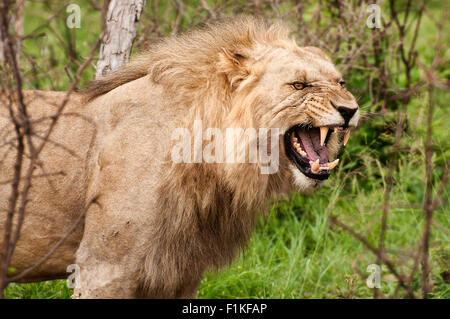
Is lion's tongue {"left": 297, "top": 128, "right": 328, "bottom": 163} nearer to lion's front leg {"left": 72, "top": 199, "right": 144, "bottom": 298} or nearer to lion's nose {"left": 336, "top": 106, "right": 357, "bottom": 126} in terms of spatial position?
lion's nose {"left": 336, "top": 106, "right": 357, "bottom": 126}

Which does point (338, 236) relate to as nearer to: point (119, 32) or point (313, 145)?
point (313, 145)

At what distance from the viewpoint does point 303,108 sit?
116 inches

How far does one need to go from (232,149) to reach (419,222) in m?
2.58

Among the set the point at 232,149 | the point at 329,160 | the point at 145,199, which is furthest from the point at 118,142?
the point at 329,160

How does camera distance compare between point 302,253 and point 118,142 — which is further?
point 302,253

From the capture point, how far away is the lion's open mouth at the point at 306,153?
3018mm

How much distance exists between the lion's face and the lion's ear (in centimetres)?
10

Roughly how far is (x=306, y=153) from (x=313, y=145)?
3.2 inches

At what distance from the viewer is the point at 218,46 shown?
10.4ft

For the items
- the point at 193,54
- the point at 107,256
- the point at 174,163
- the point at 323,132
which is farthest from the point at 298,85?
the point at 107,256

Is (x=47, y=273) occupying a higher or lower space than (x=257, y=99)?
lower

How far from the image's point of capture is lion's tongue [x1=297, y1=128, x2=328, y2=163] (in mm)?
3051

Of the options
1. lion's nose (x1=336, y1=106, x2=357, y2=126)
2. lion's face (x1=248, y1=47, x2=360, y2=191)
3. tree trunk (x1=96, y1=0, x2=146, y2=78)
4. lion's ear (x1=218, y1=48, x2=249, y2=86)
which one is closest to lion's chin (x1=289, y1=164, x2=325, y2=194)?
lion's face (x1=248, y1=47, x2=360, y2=191)

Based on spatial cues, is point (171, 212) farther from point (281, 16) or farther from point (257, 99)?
point (281, 16)
